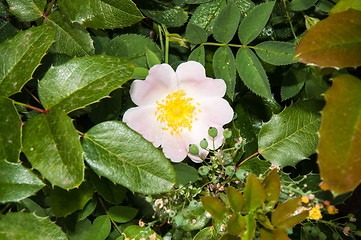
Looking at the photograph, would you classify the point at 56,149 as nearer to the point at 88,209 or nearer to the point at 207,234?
the point at 88,209

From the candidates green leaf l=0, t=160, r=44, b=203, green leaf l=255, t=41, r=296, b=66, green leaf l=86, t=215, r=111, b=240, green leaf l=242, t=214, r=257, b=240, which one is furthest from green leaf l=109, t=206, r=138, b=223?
green leaf l=255, t=41, r=296, b=66

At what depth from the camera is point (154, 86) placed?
980mm

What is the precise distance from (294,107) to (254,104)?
0.50 ft

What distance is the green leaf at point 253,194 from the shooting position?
2.58 feet

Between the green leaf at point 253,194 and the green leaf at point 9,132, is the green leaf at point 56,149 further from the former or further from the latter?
the green leaf at point 253,194

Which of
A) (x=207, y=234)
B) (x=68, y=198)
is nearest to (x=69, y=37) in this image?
(x=68, y=198)

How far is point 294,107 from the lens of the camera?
1.00 metres

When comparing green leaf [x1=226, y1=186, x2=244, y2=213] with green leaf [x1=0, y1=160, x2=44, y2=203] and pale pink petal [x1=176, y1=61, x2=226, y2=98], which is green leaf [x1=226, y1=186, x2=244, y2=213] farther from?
green leaf [x1=0, y1=160, x2=44, y2=203]

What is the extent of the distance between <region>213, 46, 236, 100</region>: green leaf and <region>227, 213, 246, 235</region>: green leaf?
33 cm

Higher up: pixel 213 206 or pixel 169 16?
pixel 169 16

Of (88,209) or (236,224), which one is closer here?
(236,224)

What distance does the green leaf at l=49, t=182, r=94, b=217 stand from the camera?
37.7 inches

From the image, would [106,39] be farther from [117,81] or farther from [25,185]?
[25,185]

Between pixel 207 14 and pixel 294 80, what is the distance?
0.32 metres
